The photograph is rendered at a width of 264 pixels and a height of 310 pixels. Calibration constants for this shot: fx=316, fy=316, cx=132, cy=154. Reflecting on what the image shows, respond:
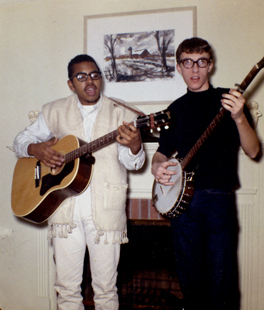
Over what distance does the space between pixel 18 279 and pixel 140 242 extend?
115 centimetres

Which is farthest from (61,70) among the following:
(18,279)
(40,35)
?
(18,279)

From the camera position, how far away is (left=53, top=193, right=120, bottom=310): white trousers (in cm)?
182

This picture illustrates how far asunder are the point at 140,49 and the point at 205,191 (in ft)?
4.91

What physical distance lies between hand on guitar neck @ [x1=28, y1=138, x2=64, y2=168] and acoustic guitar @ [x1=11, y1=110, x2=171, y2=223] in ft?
0.12

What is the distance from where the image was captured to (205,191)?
165 cm

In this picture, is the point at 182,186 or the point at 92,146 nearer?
the point at 182,186

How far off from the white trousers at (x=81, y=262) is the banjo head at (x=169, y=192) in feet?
1.20

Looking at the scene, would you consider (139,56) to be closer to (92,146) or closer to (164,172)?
(92,146)

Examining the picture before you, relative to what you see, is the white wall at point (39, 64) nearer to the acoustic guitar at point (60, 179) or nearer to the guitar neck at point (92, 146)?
the acoustic guitar at point (60, 179)

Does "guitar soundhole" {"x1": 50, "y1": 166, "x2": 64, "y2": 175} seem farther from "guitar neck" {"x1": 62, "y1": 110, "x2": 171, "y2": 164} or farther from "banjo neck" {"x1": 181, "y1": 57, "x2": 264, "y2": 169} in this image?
"banjo neck" {"x1": 181, "y1": 57, "x2": 264, "y2": 169}

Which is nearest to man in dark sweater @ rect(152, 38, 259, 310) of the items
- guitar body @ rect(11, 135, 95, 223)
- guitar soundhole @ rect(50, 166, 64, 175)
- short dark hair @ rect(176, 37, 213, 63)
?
short dark hair @ rect(176, 37, 213, 63)

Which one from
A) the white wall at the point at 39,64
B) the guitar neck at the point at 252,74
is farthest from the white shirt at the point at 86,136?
the white wall at the point at 39,64

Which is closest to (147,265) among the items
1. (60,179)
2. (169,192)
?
(169,192)

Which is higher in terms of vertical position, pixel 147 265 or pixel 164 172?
pixel 164 172
